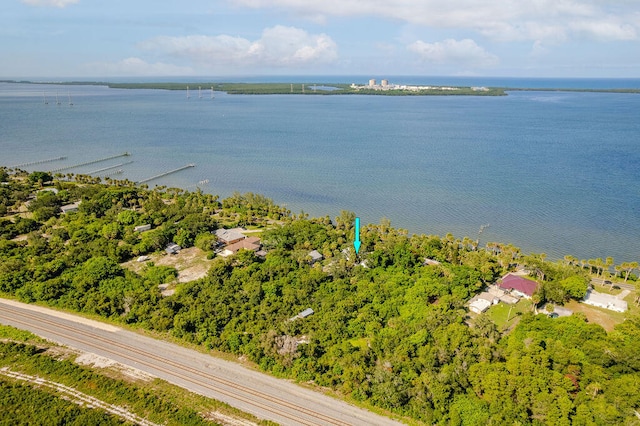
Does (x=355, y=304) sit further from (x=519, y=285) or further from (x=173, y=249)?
(x=173, y=249)

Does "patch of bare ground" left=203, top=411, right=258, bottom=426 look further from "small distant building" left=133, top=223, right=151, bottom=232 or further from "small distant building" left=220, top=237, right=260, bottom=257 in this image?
"small distant building" left=133, top=223, right=151, bottom=232

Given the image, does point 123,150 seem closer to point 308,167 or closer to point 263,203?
point 308,167

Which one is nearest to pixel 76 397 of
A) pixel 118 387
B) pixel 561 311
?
pixel 118 387

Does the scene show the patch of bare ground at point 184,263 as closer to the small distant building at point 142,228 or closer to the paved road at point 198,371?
the small distant building at point 142,228

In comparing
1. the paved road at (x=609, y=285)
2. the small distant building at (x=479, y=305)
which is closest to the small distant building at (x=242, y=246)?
the small distant building at (x=479, y=305)

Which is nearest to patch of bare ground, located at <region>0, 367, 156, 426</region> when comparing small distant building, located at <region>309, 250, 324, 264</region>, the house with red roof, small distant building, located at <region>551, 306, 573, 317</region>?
small distant building, located at <region>309, 250, 324, 264</region>
